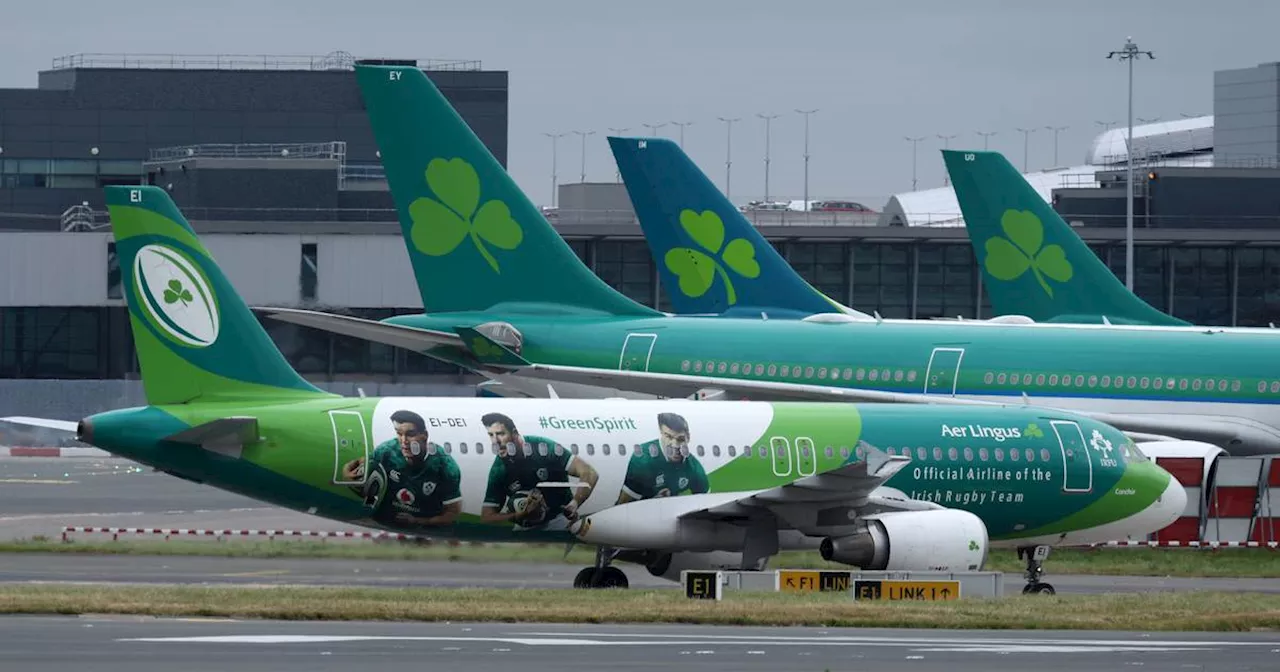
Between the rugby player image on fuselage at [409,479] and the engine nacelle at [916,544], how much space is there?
19.1ft

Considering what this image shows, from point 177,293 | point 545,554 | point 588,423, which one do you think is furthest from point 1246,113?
point 177,293

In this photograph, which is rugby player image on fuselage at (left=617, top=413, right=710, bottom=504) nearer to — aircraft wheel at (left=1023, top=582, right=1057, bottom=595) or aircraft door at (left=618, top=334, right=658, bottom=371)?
aircraft wheel at (left=1023, top=582, right=1057, bottom=595)

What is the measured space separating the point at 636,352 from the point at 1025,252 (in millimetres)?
14701

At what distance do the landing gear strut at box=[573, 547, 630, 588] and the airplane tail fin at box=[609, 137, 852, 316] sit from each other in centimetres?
2185

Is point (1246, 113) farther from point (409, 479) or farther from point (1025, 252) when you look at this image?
point (409, 479)

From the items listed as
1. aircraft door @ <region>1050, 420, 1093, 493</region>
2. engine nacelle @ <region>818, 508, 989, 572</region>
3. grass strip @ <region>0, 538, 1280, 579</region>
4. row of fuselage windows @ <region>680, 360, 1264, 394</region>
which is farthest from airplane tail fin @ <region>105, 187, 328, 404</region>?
row of fuselage windows @ <region>680, 360, 1264, 394</region>

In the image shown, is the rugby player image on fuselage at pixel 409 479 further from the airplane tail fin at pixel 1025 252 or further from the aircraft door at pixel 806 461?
the airplane tail fin at pixel 1025 252

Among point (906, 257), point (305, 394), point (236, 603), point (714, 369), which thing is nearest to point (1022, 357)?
point (714, 369)

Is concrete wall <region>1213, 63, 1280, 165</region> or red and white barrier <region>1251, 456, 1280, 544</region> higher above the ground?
concrete wall <region>1213, 63, 1280, 165</region>

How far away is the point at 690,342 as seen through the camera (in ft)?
153

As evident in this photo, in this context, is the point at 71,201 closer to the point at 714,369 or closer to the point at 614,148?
the point at 614,148

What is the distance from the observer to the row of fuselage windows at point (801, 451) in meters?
31.7

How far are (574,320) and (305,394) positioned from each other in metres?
15.7

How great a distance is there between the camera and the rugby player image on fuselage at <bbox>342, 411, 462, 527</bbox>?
30938mm
